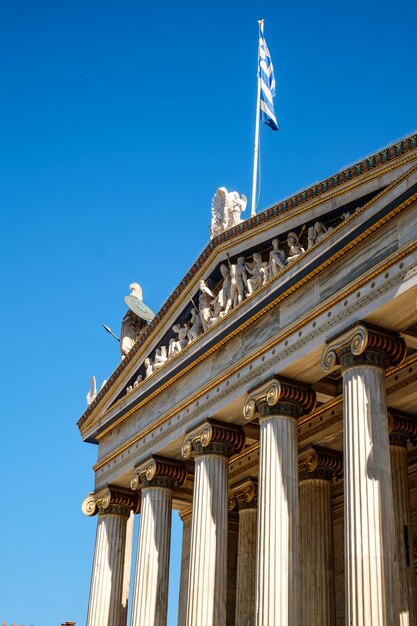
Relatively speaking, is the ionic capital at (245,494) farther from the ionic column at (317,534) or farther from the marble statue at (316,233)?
the marble statue at (316,233)

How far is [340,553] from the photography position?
127 feet

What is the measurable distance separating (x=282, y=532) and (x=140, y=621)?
8.71 m

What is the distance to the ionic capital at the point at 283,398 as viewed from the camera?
3122cm

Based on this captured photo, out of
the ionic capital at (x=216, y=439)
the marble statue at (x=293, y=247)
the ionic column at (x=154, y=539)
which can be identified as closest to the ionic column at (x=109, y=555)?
the ionic column at (x=154, y=539)

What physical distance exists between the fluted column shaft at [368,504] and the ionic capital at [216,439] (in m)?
7.53

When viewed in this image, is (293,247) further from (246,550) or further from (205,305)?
(246,550)

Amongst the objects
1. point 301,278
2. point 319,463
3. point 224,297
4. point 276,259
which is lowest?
point 319,463

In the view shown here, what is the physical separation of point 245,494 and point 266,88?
16363 millimetres

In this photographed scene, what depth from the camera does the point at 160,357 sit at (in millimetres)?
39625

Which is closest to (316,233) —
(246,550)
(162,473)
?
(162,473)

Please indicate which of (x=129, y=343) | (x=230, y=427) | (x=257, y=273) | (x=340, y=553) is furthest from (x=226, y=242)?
(x=340, y=553)

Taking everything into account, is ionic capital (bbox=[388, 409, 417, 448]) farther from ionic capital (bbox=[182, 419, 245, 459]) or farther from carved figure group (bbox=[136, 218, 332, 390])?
carved figure group (bbox=[136, 218, 332, 390])

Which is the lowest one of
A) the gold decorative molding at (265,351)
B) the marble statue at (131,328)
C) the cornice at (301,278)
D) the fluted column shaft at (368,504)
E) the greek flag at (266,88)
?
the fluted column shaft at (368,504)

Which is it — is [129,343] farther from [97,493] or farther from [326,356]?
[326,356]
